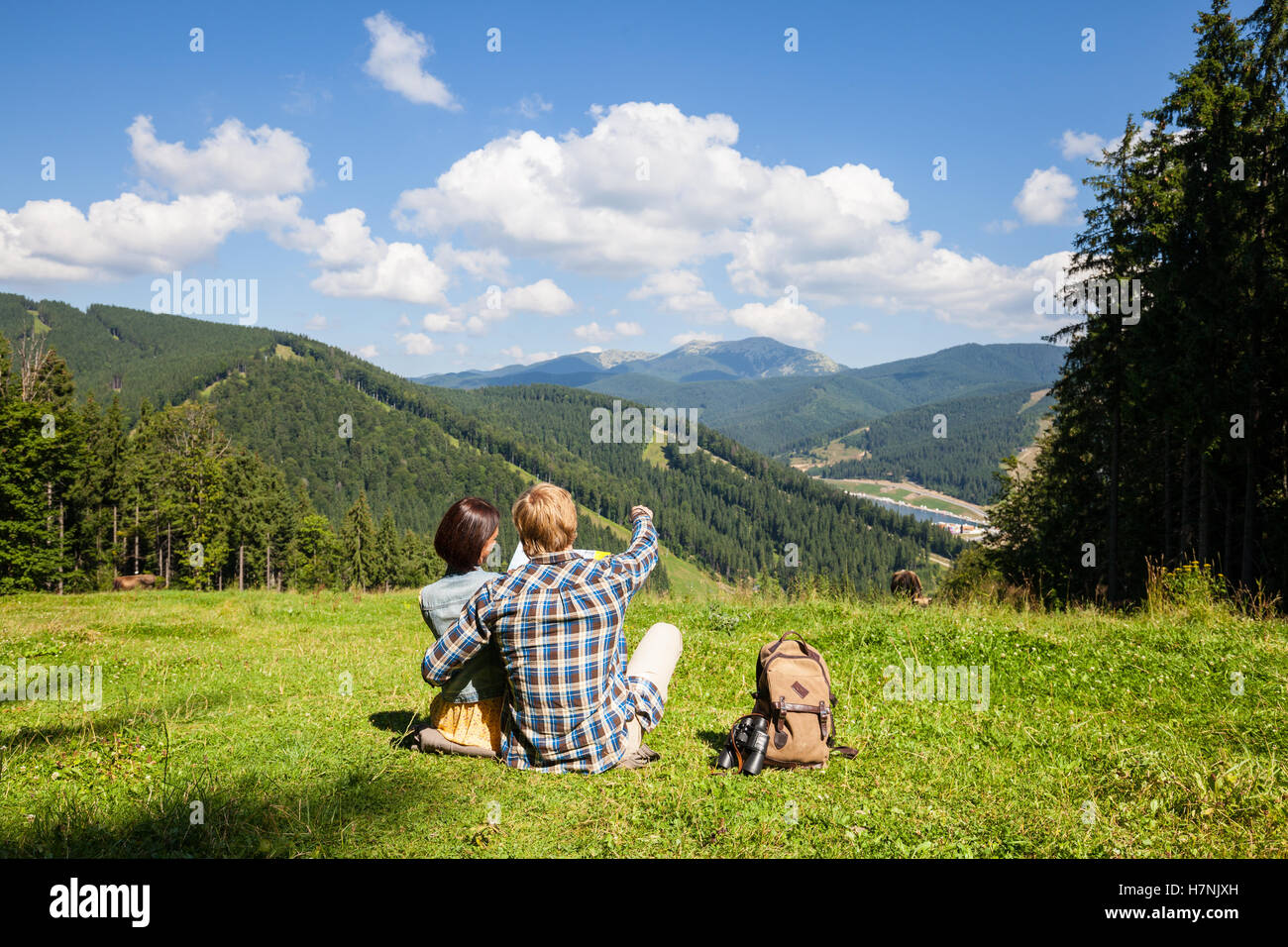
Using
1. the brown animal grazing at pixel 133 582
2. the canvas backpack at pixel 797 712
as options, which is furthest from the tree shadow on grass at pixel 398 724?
the brown animal grazing at pixel 133 582

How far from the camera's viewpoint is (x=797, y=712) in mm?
4953

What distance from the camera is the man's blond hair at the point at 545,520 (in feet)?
14.5

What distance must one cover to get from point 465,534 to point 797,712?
9.41 feet

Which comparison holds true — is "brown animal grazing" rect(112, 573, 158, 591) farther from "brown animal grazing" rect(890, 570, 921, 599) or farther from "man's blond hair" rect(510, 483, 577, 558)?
"man's blond hair" rect(510, 483, 577, 558)

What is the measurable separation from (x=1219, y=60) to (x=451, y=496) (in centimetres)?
17692

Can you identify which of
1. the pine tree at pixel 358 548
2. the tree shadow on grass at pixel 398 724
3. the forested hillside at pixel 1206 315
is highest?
the forested hillside at pixel 1206 315

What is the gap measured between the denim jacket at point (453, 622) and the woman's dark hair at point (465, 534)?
131mm

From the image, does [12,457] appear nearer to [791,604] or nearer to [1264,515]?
[791,604]

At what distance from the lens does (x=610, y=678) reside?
4.73 m

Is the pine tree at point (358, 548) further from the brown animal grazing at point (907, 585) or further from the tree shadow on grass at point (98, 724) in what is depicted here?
the tree shadow on grass at point (98, 724)

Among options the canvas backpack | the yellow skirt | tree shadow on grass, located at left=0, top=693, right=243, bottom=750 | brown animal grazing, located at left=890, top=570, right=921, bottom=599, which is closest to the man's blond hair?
the yellow skirt

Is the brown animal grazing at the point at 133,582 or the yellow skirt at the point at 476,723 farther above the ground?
the yellow skirt at the point at 476,723

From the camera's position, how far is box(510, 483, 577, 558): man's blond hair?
175 inches
